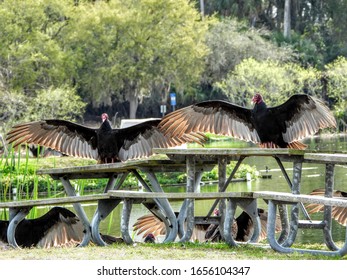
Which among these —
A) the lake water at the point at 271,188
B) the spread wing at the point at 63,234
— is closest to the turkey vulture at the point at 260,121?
the spread wing at the point at 63,234

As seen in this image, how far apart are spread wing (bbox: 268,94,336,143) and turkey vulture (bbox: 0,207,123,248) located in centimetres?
238

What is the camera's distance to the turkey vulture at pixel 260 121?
10.6 meters

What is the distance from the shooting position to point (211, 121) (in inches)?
440

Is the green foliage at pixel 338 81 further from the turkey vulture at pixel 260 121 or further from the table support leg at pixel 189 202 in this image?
the table support leg at pixel 189 202

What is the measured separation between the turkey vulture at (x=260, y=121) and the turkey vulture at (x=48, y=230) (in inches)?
60.6

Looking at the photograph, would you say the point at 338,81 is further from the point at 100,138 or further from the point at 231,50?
the point at 100,138

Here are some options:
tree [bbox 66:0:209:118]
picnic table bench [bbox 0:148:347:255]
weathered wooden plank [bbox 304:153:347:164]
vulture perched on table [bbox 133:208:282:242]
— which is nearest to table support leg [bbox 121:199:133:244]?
picnic table bench [bbox 0:148:347:255]

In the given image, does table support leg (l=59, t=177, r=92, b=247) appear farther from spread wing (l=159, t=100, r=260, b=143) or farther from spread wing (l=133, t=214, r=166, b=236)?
spread wing (l=159, t=100, r=260, b=143)

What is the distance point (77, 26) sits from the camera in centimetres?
5375

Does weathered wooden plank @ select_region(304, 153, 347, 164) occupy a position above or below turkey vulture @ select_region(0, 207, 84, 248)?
above

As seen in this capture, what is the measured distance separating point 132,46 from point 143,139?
145 ft

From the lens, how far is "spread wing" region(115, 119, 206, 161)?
11.8 meters

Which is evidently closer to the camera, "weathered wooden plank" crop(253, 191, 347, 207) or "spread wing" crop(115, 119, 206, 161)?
"weathered wooden plank" crop(253, 191, 347, 207)
